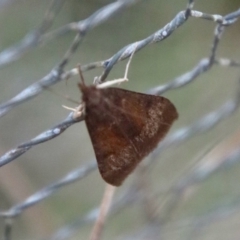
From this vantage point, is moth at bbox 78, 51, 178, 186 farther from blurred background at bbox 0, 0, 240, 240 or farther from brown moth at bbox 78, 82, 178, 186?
blurred background at bbox 0, 0, 240, 240

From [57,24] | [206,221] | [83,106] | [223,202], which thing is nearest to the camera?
[83,106]

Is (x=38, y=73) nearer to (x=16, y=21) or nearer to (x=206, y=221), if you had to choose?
(x=16, y=21)

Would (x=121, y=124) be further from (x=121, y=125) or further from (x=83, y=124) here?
(x=83, y=124)

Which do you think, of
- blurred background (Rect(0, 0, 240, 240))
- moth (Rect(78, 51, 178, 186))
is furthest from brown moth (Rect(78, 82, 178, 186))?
blurred background (Rect(0, 0, 240, 240))

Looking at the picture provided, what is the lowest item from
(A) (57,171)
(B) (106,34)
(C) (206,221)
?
(C) (206,221)

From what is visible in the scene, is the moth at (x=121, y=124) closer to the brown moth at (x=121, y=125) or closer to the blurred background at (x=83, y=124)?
the brown moth at (x=121, y=125)

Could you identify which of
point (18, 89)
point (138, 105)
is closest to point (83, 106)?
point (138, 105)

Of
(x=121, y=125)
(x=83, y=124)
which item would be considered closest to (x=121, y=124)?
(x=121, y=125)
